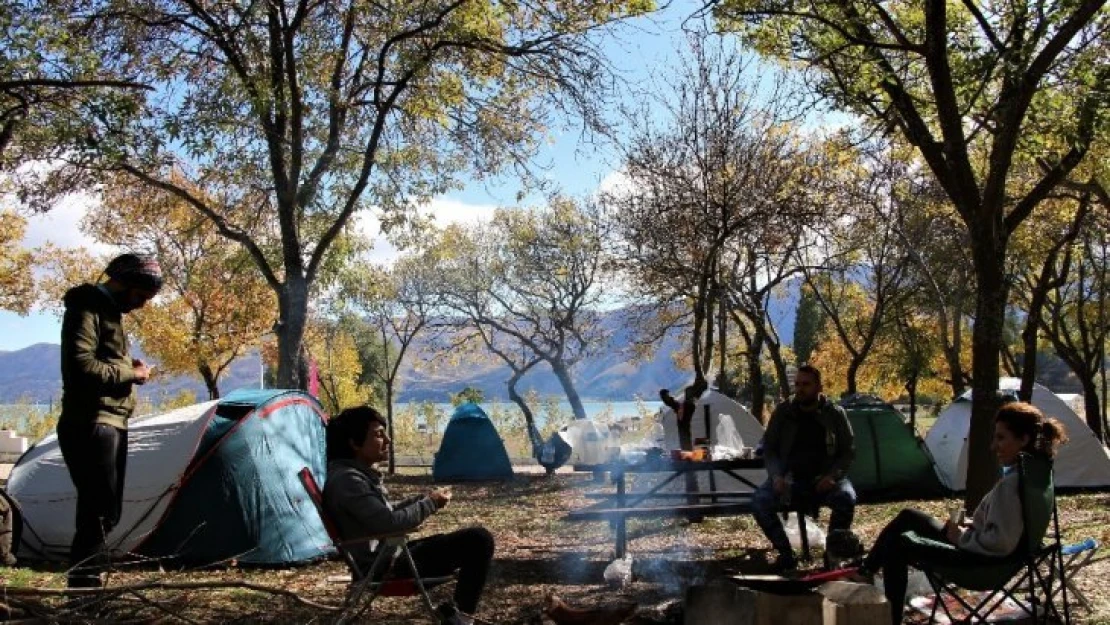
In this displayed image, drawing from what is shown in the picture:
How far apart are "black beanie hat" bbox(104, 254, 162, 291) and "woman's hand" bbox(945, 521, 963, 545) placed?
408 cm

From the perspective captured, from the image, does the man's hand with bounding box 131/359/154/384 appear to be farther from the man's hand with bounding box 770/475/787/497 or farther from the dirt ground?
the man's hand with bounding box 770/475/787/497

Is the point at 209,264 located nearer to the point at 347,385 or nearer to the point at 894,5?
the point at 894,5

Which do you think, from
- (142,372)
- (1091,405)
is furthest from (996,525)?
(1091,405)

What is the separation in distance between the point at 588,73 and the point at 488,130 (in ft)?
7.08

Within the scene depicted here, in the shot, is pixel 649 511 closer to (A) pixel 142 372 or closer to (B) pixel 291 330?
(A) pixel 142 372

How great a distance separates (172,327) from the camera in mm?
23781

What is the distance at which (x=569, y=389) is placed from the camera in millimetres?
25500

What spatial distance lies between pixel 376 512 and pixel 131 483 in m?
4.14

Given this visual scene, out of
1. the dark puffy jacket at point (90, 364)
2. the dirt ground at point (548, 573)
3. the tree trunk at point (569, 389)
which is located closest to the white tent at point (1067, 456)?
the dirt ground at point (548, 573)

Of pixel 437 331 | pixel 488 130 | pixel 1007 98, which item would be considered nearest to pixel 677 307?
pixel 437 331

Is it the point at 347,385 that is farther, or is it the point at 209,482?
the point at 347,385

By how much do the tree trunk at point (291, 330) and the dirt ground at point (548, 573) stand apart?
243cm

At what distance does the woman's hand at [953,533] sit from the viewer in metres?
4.68

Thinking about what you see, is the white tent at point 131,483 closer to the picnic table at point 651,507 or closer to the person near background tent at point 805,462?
the picnic table at point 651,507
